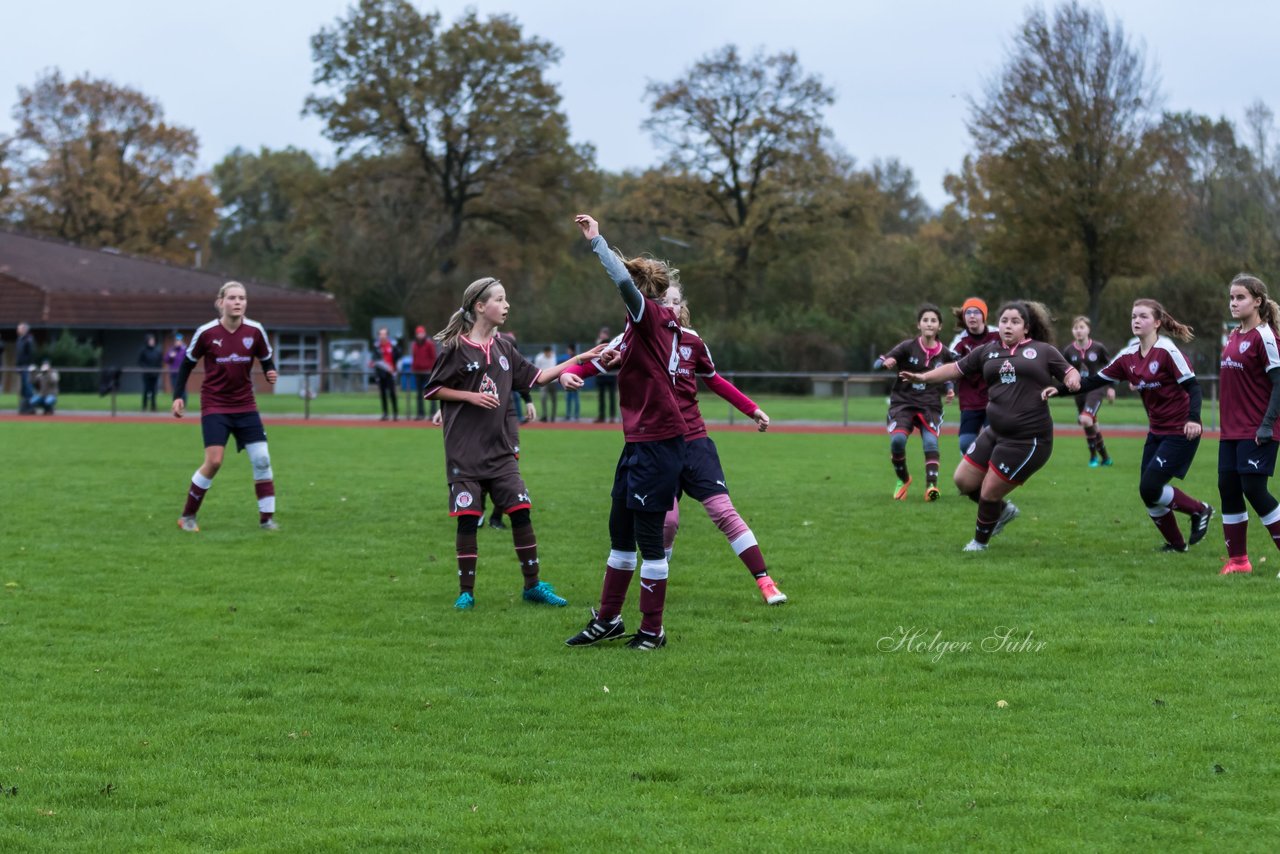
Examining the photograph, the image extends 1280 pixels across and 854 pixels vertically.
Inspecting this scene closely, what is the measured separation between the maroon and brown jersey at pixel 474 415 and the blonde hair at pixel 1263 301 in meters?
4.73

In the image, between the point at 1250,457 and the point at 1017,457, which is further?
the point at 1017,457

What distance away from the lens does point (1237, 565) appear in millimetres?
9711

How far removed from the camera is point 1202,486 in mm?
15836

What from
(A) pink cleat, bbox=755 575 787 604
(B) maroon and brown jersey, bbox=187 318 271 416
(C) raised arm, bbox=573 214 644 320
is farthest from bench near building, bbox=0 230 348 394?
(C) raised arm, bbox=573 214 644 320

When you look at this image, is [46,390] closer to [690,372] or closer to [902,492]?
[902,492]

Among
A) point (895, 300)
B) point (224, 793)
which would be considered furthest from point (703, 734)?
point (895, 300)

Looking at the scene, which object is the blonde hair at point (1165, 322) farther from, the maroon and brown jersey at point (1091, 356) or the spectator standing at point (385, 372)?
the spectator standing at point (385, 372)

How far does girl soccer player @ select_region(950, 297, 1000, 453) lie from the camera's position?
13477 mm

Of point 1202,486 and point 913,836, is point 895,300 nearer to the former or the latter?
point 1202,486

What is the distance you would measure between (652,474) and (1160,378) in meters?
4.54

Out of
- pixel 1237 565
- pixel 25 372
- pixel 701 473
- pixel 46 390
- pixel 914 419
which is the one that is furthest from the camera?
pixel 46 390

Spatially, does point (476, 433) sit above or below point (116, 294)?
below

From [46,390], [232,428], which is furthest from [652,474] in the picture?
[46,390]

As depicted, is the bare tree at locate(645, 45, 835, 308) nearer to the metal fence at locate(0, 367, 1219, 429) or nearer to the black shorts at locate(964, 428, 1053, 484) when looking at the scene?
the metal fence at locate(0, 367, 1219, 429)
